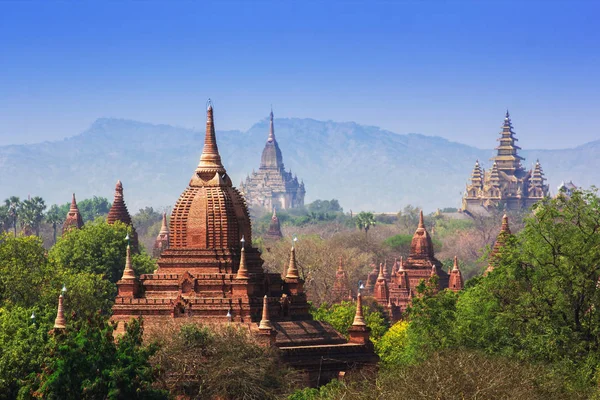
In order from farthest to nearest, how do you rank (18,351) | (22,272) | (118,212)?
(118,212)
(22,272)
(18,351)

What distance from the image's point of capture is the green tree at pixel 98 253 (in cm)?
9350

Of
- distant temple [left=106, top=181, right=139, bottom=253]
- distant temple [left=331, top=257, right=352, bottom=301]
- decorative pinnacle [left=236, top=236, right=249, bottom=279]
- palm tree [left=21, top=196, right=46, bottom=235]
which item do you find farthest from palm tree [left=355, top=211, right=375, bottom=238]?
decorative pinnacle [left=236, top=236, right=249, bottom=279]

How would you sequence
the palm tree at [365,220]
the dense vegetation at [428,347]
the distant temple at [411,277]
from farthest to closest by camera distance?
the palm tree at [365,220] < the distant temple at [411,277] < the dense vegetation at [428,347]

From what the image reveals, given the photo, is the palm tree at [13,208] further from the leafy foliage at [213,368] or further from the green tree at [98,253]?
the leafy foliage at [213,368]

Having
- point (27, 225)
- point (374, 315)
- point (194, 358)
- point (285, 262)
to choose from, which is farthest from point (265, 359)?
point (27, 225)

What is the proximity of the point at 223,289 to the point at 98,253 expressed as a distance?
29967 mm

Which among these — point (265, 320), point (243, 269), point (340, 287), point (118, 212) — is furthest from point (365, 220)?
point (265, 320)

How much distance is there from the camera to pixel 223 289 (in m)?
66.8

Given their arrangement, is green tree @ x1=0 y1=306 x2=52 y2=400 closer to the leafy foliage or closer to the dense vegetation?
the dense vegetation

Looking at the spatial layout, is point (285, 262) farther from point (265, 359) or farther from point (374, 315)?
point (265, 359)

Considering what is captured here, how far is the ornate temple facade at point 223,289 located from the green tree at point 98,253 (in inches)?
899

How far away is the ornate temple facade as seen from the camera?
208ft

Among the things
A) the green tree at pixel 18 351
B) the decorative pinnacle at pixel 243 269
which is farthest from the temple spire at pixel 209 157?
the green tree at pixel 18 351

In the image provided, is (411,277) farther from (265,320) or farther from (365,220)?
(365,220)
